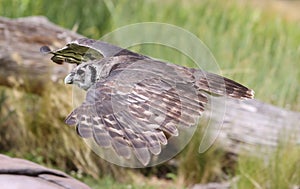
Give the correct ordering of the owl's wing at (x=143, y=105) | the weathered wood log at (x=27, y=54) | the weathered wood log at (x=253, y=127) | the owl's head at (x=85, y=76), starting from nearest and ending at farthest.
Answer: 1. the owl's wing at (x=143, y=105)
2. the owl's head at (x=85, y=76)
3. the weathered wood log at (x=253, y=127)
4. the weathered wood log at (x=27, y=54)

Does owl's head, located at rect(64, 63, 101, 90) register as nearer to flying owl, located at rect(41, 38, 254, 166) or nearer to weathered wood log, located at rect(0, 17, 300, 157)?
flying owl, located at rect(41, 38, 254, 166)

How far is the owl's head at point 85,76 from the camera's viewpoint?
3.05 m

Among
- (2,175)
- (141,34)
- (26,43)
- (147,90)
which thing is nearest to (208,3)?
(141,34)

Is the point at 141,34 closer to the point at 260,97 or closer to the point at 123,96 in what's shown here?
the point at 260,97

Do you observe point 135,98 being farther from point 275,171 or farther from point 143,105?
point 275,171

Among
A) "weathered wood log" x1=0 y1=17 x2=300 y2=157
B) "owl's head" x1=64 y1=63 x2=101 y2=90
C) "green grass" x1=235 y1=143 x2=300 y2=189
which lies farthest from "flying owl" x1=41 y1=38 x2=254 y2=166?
"weathered wood log" x1=0 y1=17 x2=300 y2=157

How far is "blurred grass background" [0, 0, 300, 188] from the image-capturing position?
5020mm

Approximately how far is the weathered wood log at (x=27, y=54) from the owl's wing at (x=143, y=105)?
2.14 meters

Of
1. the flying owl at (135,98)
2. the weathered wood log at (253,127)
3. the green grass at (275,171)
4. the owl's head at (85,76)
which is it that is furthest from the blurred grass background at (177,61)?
the owl's head at (85,76)

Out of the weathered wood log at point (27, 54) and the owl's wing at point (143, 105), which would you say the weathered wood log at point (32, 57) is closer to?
the weathered wood log at point (27, 54)

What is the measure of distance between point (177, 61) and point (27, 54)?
97cm

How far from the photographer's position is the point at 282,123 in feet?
15.9

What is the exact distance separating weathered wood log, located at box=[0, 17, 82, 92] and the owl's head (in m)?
2.09

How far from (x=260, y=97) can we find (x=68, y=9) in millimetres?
1497
